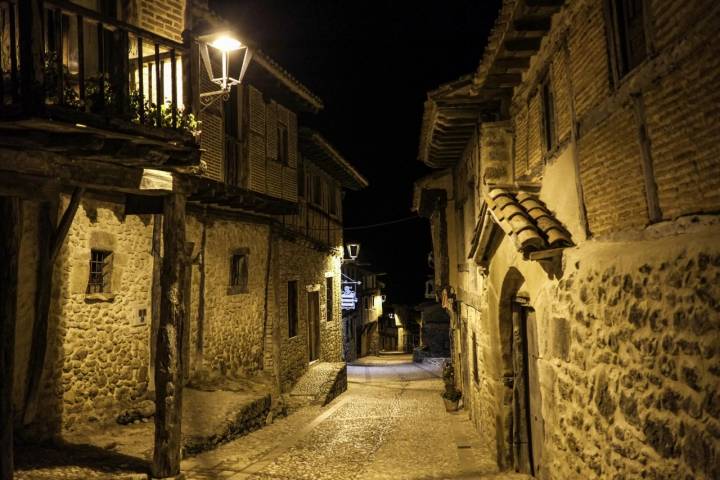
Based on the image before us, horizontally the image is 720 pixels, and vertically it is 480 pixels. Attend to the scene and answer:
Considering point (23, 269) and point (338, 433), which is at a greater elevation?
point (23, 269)

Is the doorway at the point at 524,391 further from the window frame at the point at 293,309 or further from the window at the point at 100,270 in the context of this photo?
the window frame at the point at 293,309

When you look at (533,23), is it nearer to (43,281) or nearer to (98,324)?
(43,281)

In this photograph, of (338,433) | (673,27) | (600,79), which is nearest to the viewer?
(673,27)

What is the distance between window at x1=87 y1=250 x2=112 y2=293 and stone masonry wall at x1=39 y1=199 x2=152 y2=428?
3.3 inches

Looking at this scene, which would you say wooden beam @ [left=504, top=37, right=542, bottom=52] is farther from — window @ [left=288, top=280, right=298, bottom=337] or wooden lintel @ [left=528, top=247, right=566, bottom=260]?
window @ [left=288, top=280, right=298, bottom=337]

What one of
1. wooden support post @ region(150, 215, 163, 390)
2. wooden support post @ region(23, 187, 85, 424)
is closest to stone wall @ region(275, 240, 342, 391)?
wooden support post @ region(150, 215, 163, 390)

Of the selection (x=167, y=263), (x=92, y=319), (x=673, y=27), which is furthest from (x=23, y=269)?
(x=673, y=27)

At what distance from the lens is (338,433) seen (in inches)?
438

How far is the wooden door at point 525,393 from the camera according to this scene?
781 centimetres

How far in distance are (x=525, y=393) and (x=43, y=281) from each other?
718 centimetres

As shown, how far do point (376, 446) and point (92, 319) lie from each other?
534 cm

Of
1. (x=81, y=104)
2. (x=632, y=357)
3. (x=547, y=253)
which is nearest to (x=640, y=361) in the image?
(x=632, y=357)

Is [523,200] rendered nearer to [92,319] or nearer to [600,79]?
[600,79]

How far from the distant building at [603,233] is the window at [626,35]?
15 mm
